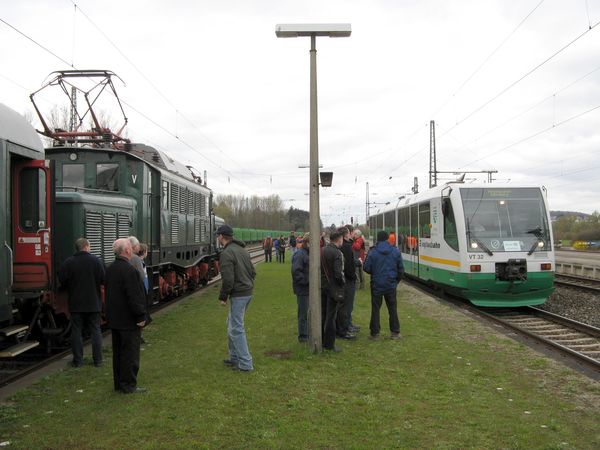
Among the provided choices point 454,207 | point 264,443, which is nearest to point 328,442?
point 264,443

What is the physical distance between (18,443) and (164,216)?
8967 millimetres

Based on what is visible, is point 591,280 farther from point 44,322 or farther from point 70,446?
point 70,446

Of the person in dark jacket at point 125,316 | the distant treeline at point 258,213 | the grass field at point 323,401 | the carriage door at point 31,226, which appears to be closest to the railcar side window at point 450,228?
the grass field at point 323,401

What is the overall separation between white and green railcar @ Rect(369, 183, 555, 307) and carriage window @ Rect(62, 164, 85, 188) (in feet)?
27.1

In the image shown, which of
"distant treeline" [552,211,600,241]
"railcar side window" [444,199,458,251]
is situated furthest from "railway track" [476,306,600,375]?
"distant treeline" [552,211,600,241]

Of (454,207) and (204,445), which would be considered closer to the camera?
(204,445)

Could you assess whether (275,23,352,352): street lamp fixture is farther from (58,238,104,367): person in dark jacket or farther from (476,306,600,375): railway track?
(476,306,600,375): railway track

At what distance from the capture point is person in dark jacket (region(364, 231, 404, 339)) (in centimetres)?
933

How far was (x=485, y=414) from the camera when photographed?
545 centimetres

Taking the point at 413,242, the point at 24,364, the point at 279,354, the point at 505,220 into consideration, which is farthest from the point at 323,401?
the point at 413,242

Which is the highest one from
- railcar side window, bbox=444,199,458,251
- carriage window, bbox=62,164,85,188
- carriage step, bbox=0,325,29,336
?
carriage window, bbox=62,164,85,188

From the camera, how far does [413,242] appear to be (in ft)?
58.1

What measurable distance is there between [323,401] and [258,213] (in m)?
88.6

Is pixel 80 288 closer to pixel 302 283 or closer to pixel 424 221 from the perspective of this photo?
pixel 302 283
